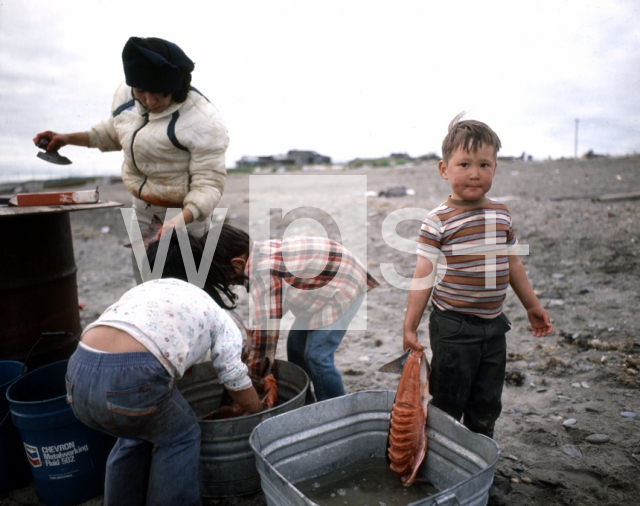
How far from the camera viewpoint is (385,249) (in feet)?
19.7

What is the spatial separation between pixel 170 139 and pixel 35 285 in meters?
1.01

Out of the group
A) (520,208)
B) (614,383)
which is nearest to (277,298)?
(614,383)

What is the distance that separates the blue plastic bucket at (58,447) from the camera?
2.03 meters

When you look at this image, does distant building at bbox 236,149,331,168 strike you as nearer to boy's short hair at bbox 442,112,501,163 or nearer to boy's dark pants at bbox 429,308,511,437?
boy's short hair at bbox 442,112,501,163

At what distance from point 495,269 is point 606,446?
1.10 m

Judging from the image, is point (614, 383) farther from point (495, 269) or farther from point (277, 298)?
point (277, 298)

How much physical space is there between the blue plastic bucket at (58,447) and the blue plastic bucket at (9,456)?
83 mm

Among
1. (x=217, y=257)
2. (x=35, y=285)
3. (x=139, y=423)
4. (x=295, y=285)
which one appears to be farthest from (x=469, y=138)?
(x=35, y=285)

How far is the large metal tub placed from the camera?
5.83 ft

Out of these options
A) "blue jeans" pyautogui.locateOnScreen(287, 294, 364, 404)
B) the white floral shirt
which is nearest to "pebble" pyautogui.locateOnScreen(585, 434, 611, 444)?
"blue jeans" pyautogui.locateOnScreen(287, 294, 364, 404)

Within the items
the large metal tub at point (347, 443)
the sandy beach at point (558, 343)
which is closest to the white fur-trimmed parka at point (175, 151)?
the large metal tub at point (347, 443)

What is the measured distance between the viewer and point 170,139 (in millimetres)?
2602

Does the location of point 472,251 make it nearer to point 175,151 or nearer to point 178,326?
point 178,326

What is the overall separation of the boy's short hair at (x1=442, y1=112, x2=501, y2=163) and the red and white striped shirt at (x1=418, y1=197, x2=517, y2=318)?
21cm
